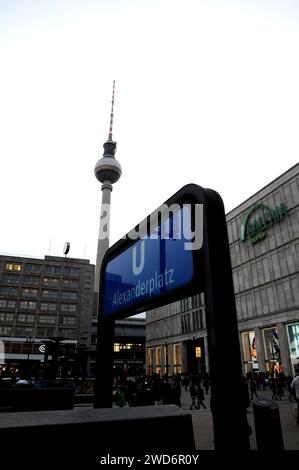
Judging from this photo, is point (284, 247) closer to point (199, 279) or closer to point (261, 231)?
point (261, 231)

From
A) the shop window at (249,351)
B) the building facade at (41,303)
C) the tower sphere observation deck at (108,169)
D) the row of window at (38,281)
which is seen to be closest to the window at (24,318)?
the building facade at (41,303)

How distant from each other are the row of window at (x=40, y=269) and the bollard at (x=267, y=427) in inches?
3232

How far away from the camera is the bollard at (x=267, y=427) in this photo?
212 inches

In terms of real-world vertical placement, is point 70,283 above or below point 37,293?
above

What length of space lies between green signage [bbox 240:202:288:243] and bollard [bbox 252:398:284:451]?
1632 inches

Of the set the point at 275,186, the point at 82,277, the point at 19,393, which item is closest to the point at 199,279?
the point at 19,393

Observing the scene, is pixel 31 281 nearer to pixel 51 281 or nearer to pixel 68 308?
pixel 51 281

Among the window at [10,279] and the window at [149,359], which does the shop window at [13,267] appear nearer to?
the window at [10,279]

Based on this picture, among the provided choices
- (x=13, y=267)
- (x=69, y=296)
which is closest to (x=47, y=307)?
(x=69, y=296)

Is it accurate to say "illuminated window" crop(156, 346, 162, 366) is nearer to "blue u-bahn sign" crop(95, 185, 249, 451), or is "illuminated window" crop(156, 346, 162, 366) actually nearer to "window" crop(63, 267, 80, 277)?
"window" crop(63, 267, 80, 277)

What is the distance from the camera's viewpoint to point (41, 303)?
8038cm

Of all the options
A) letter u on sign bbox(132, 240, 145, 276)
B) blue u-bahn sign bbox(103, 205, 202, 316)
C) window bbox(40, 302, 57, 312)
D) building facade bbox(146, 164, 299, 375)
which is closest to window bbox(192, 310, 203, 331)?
building facade bbox(146, 164, 299, 375)

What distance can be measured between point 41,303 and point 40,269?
8.57 metres
